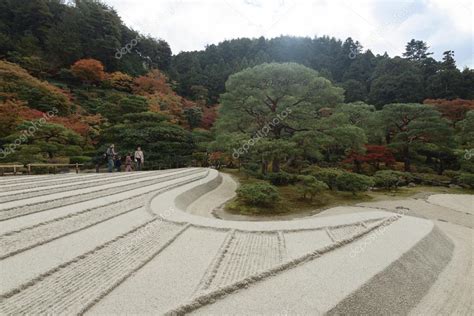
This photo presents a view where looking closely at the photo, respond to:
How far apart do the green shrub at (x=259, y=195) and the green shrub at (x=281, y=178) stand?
3001 mm

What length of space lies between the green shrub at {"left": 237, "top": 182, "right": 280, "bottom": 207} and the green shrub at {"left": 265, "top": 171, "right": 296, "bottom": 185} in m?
3.00

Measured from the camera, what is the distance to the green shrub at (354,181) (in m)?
9.60

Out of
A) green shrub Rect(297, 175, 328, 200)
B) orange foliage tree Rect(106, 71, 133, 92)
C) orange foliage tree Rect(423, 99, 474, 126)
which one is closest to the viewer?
green shrub Rect(297, 175, 328, 200)

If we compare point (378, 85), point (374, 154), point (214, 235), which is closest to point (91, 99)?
point (374, 154)

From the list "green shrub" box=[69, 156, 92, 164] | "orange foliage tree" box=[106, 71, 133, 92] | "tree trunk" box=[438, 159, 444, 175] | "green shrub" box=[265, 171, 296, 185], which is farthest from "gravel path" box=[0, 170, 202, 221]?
"orange foliage tree" box=[106, 71, 133, 92]

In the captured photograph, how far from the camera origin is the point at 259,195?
782 cm

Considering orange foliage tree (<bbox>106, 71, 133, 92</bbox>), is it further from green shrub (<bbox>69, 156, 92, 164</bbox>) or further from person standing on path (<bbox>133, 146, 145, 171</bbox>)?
person standing on path (<bbox>133, 146, 145, 171</bbox>)

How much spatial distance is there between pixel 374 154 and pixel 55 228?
1466 centimetres

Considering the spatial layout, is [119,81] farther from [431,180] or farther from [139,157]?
[431,180]

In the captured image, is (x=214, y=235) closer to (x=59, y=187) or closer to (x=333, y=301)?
(x=333, y=301)

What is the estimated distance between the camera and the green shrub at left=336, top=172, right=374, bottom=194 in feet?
31.5

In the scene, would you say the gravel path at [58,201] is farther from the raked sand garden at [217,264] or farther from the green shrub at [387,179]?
the green shrub at [387,179]

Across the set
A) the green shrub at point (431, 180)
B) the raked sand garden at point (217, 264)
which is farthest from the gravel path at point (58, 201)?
the green shrub at point (431, 180)

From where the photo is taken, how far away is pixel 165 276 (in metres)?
2.65
